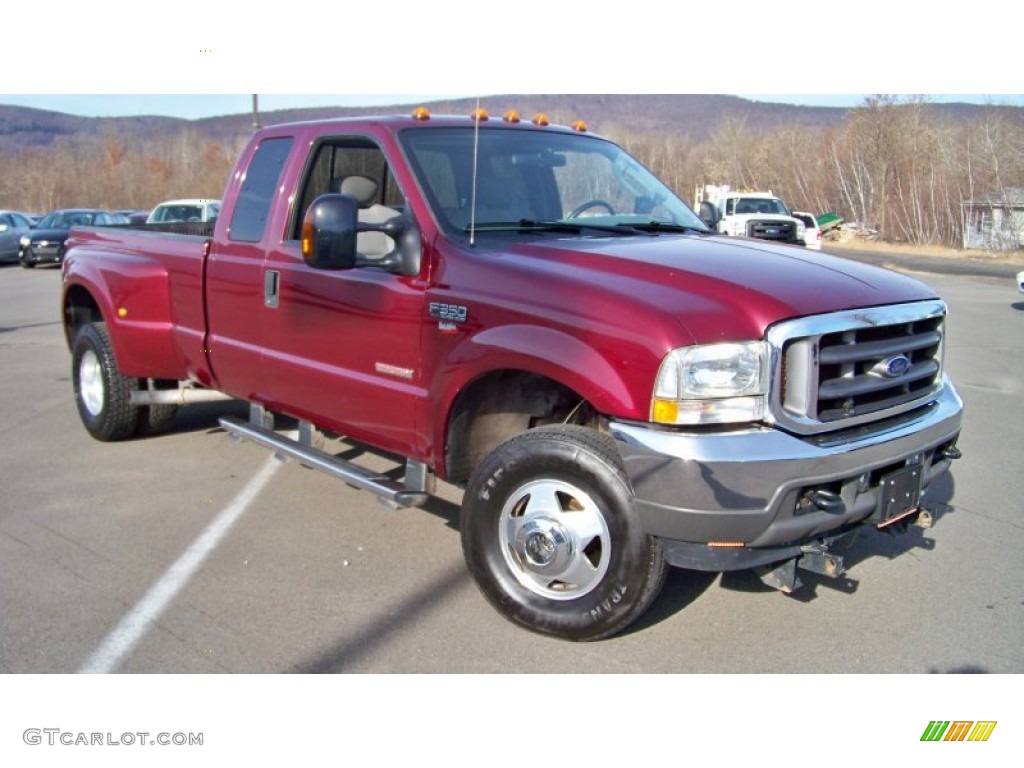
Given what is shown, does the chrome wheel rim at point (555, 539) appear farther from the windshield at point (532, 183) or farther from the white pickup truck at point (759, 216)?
the white pickup truck at point (759, 216)

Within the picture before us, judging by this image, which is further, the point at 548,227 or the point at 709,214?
the point at 709,214

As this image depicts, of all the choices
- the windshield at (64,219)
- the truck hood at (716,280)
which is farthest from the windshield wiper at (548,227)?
the windshield at (64,219)

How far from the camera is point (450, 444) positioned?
411 centimetres

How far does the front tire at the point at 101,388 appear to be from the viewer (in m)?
6.34

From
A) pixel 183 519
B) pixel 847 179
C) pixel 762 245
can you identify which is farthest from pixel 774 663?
pixel 847 179

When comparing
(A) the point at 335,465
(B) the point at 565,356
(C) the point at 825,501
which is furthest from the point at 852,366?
(A) the point at 335,465

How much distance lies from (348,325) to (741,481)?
7.06 ft

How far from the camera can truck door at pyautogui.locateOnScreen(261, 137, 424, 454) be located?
424cm

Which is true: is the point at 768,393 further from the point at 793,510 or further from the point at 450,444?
the point at 450,444

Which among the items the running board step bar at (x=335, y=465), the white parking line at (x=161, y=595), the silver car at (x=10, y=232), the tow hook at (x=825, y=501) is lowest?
the silver car at (x=10, y=232)

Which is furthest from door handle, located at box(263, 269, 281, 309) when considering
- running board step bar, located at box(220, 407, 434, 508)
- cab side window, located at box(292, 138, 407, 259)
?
running board step bar, located at box(220, 407, 434, 508)

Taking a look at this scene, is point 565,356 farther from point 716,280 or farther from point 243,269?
point 243,269

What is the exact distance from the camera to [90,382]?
264 inches
